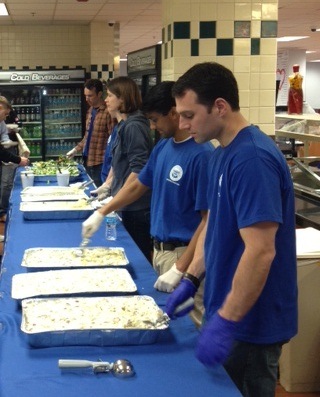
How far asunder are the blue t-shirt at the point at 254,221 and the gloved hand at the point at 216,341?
168 millimetres

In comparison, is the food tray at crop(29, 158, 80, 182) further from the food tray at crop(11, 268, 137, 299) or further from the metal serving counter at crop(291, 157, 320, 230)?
the food tray at crop(11, 268, 137, 299)

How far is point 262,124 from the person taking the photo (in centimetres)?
451

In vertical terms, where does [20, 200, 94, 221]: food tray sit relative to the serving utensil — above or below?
above

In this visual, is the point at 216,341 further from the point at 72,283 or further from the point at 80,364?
the point at 72,283

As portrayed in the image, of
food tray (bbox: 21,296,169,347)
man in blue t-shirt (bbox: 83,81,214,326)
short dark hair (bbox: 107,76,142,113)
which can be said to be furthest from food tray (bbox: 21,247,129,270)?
short dark hair (bbox: 107,76,142,113)

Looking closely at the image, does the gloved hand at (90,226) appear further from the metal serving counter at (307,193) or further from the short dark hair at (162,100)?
the metal serving counter at (307,193)

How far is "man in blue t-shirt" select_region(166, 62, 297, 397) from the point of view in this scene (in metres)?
1.68

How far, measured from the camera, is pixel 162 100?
278 centimetres

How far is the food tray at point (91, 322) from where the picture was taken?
1.78 m

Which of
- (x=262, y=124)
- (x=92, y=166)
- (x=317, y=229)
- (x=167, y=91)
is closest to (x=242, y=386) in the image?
(x=167, y=91)

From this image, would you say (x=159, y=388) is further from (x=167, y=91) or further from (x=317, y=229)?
(x=317, y=229)

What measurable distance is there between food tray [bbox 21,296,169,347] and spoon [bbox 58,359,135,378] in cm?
14

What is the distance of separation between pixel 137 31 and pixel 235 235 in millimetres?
9529

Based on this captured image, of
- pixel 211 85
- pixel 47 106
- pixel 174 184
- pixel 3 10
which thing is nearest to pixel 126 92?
pixel 174 184
